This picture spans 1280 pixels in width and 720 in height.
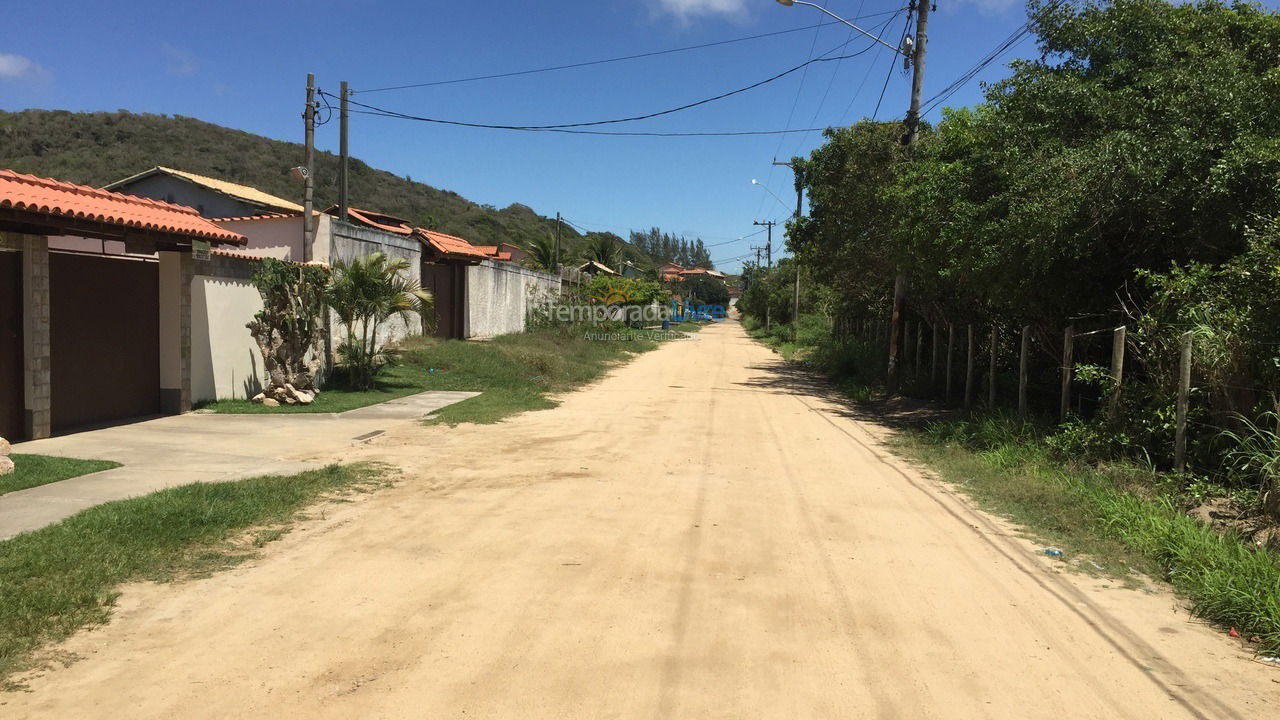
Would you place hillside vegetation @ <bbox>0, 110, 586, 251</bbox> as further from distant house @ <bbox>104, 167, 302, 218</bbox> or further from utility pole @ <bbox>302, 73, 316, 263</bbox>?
utility pole @ <bbox>302, 73, 316, 263</bbox>

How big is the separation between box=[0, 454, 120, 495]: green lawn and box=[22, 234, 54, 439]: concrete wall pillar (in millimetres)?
1388

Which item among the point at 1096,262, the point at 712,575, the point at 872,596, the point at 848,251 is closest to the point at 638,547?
the point at 712,575

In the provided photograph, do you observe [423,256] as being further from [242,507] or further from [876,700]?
[876,700]

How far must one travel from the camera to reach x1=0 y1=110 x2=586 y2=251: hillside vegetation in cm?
4947

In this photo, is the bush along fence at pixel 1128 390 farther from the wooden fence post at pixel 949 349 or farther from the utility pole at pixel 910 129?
the utility pole at pixel 910 129

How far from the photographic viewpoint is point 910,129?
1714 cm

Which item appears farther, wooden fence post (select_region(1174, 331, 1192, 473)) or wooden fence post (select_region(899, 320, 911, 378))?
wooden fence post (select_region(899, 320, 911, 378))

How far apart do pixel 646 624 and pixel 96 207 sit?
29.8 ft

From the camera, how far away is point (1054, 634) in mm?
4480

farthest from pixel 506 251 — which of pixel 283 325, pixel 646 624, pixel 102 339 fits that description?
pixel 646 624

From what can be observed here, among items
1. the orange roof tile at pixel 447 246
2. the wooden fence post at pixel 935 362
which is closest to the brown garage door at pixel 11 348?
the orange roof tile at pixel 447 246

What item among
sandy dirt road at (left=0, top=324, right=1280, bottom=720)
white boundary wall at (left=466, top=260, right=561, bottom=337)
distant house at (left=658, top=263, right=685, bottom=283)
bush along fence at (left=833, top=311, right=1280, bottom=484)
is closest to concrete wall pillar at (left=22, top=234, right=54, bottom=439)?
sandy dirt road at (left=0, top=324, right=1280, bottom=720)

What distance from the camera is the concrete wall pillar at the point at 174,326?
37.9 ft

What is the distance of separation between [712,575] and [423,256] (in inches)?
761
